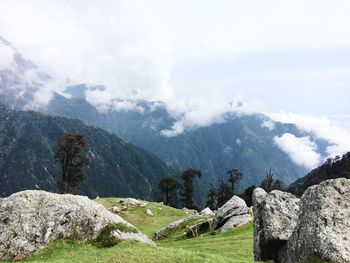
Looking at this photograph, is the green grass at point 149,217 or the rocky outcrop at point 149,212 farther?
the rocky outcrop at point 149,212

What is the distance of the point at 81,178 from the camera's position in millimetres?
111000

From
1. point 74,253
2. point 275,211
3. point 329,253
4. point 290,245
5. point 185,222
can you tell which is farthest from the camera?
point 185,222

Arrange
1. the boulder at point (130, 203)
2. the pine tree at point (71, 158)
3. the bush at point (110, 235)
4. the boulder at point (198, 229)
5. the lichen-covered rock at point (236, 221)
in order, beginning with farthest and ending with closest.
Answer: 1. the pine tree at point (71, 158)
2. the boulder at point (130, 203)
3. the boulder at point (198, 229)
4. the lichen-covered rock at point (236, 221)
5. the bush at point (110, 235)

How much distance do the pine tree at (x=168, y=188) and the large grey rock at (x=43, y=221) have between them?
386 feet

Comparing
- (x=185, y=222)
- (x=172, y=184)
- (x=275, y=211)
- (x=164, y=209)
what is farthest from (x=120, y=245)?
(x=172, y=184)

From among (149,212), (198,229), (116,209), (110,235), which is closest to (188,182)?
(149,212)

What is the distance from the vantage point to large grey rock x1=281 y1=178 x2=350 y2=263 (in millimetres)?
25797

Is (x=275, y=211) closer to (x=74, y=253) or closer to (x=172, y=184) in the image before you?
(x=74, y=253)

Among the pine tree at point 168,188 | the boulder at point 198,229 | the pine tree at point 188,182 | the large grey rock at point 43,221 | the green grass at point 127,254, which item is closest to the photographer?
the green grass at point 127,254

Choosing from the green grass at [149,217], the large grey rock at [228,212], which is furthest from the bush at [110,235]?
the green grass at [149,217]

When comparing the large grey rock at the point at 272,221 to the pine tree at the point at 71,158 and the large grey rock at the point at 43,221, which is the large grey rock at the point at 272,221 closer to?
the large grey rock at the point at 43,221

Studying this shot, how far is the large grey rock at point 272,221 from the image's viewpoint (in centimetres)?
3531

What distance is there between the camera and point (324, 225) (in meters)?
27.2

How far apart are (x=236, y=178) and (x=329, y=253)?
140 m
